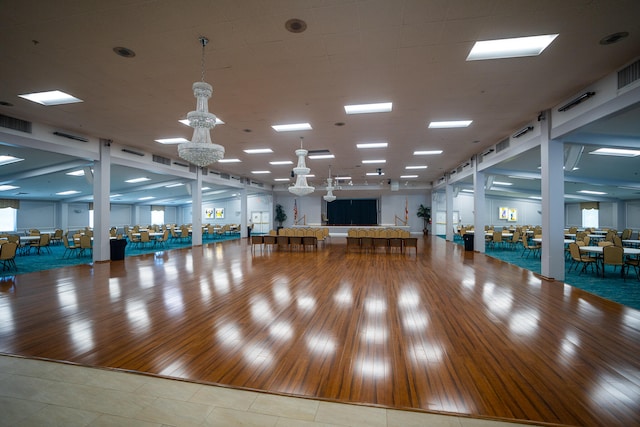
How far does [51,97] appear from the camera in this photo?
5.56 meters

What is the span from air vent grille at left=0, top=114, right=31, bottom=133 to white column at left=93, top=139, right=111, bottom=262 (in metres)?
1.92

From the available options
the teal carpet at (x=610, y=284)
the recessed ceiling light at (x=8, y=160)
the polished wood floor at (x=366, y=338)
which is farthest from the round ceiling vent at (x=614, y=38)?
the recessed ceiling light at (x=8, y=160)

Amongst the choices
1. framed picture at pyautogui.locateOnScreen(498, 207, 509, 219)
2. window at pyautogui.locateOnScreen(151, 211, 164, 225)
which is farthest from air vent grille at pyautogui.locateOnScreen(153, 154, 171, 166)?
framed picture at pyautogui.locateOnScreen(498, 207, 509, 219)

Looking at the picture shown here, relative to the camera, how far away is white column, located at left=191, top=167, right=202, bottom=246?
42.5ft

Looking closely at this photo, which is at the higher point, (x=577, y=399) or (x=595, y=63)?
(x=595, y=63)

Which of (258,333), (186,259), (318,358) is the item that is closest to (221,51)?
(258,333)

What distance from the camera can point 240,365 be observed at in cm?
258

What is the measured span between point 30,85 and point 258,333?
6.07 m

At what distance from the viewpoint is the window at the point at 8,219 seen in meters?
14.0

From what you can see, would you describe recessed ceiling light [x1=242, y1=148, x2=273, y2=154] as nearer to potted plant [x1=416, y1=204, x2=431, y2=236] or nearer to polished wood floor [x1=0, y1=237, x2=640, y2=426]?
polished wood floor [x1=0, y1=237, x2=640, y2=426]

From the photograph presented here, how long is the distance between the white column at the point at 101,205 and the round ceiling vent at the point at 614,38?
11.7 m

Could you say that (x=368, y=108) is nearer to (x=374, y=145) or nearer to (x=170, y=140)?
(x=374, y=145)

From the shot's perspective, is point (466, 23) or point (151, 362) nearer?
point (151, 362)

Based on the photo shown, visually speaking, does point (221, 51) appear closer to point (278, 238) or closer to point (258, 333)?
point (258, 333)
